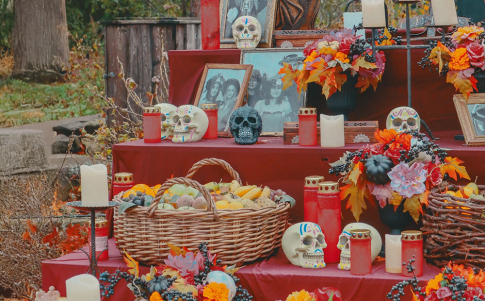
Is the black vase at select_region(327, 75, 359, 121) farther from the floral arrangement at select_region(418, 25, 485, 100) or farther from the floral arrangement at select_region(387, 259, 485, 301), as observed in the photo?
the floral arrangement at select_region(387, 259, 485, 301)

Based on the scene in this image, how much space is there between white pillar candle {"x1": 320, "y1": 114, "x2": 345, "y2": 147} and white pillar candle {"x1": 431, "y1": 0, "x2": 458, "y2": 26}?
0.64 m

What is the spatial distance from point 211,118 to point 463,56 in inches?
48.8

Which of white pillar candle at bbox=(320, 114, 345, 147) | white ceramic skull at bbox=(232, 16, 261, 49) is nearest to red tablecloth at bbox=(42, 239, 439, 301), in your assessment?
white pillar candle at bbox=(320, 114, 345, 147)

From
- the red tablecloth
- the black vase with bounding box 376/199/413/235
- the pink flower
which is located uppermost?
the pink flower

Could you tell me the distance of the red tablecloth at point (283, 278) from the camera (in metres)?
2.81

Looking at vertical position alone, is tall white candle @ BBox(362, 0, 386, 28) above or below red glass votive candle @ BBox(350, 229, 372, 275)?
above

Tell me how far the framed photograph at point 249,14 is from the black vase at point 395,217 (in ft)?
4.46

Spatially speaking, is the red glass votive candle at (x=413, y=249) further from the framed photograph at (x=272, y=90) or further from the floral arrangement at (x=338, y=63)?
the framed photograph at (x=272, y=90)

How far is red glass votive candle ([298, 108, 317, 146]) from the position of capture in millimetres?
3355

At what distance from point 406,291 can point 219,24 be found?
2000 millimetres

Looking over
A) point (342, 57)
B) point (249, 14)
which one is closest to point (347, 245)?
point (342, 57)

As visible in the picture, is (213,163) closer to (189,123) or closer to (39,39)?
(189,123)

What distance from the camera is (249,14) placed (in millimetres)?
4125

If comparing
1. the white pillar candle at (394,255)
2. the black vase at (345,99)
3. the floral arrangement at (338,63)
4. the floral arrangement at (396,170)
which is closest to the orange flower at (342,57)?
the floral arrangement at (338,63)
